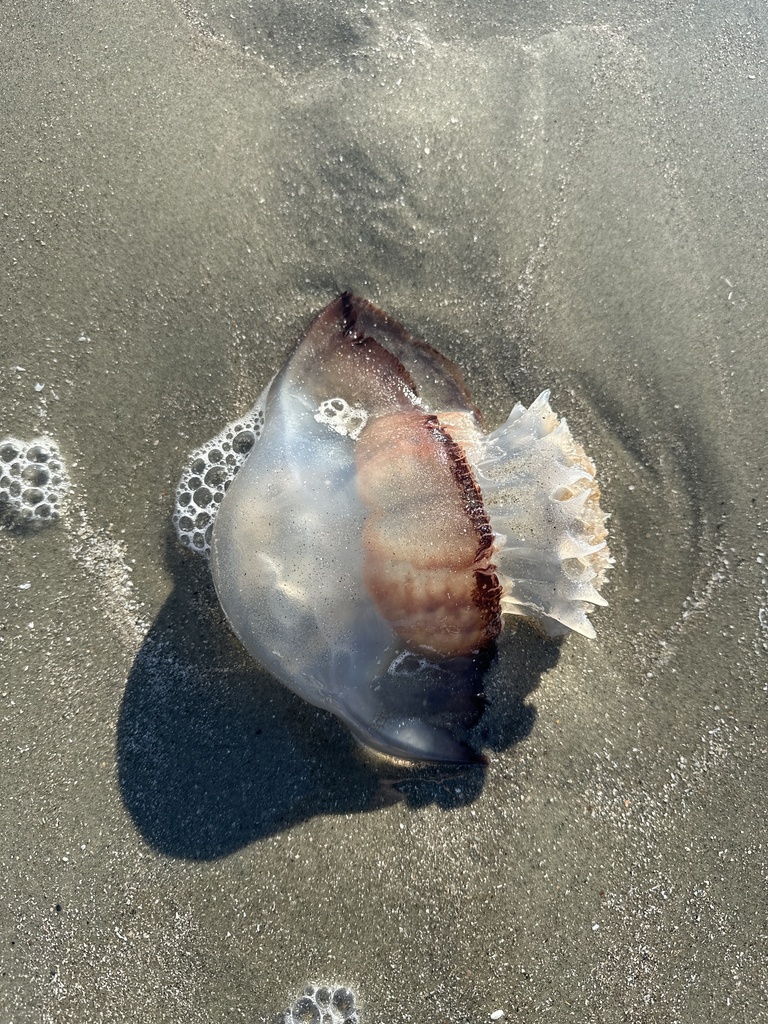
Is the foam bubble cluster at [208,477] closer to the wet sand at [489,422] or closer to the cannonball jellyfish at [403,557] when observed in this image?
the wet sand at [489,422]

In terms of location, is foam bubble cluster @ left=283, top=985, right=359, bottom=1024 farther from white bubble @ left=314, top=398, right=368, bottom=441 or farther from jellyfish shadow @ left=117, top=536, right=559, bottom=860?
white bubble @ left=314, top=398, right=368, bottom=441

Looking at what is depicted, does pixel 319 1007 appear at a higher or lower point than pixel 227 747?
lower

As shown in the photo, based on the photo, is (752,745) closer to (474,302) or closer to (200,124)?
(474,302)

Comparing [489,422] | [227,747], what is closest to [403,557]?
[489,422]

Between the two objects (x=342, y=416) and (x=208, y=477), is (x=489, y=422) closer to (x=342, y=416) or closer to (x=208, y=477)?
(x=342, y=416)

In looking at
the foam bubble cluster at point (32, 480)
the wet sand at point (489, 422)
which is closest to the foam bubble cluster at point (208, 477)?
the wet sand at point (489, 422)
